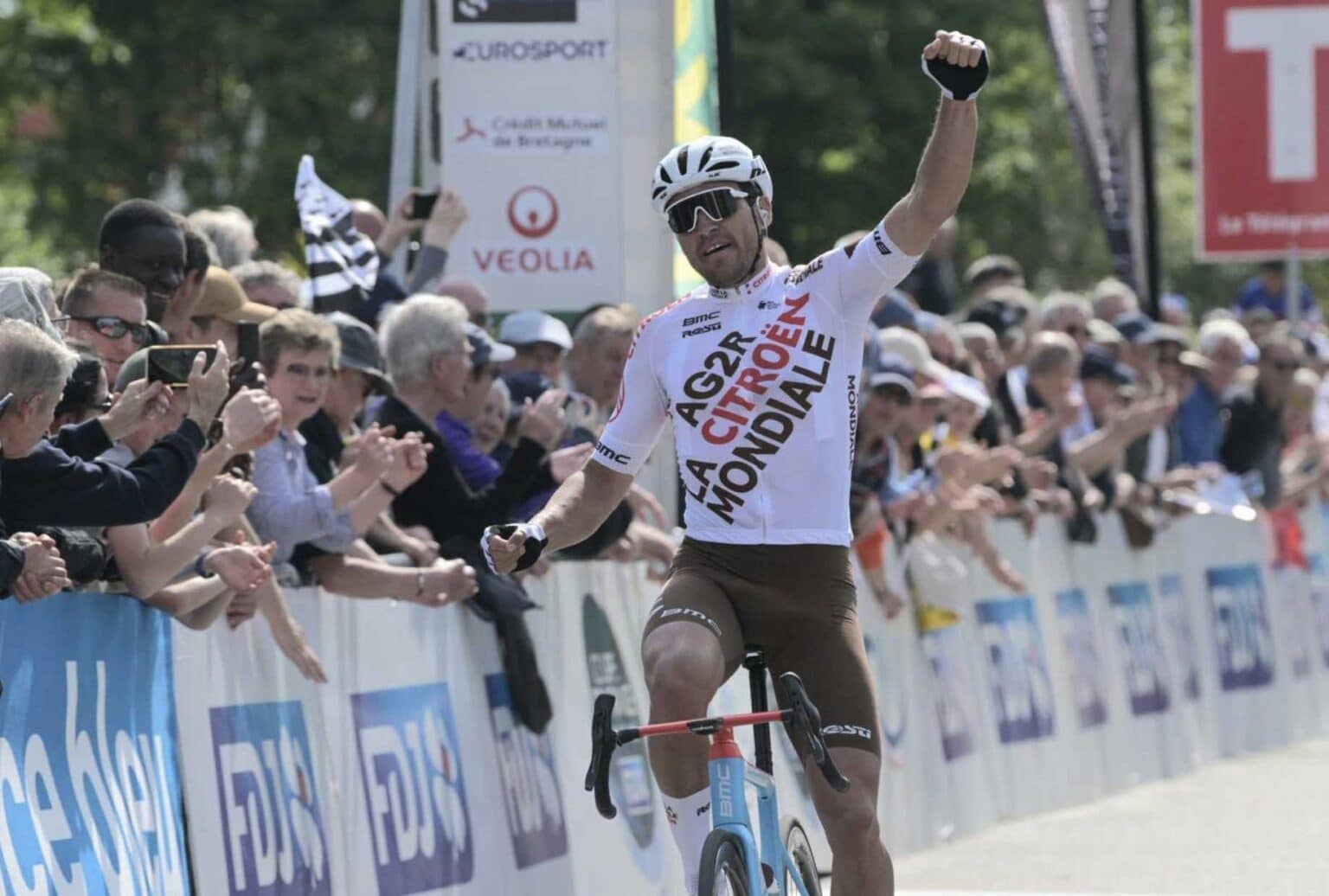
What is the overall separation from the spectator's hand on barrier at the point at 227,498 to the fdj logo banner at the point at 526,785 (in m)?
2.18

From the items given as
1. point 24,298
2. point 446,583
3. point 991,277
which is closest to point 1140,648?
point 991,277

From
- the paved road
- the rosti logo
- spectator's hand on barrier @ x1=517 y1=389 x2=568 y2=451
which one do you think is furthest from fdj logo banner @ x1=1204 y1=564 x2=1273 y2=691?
spectator's hand on barrier @ x1=517 y1=389 x2=568 y2=451

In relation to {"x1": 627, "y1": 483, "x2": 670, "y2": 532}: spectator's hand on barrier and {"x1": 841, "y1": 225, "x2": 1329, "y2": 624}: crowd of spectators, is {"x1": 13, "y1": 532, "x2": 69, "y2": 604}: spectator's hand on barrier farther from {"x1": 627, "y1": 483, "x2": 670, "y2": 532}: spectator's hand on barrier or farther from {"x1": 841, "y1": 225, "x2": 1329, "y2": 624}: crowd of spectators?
{"x1": 841, "y1": 225, "x2": 1329, "y2": 624}: crowd of spectators

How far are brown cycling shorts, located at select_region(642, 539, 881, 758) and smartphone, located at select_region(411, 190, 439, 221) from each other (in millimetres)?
4186

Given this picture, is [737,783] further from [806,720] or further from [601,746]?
[601,746]

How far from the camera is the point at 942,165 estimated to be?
7523mm

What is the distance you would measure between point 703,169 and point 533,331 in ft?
12.5

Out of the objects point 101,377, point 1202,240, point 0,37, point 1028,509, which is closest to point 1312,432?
point 1202,240

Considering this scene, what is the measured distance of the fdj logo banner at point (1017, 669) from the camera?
1423cm

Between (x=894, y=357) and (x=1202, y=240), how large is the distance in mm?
8735

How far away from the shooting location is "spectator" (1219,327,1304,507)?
18.8 meters

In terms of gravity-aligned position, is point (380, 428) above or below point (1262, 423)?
below

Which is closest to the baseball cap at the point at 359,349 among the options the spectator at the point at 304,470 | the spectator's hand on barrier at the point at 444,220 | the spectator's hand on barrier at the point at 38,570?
the spectator at the point at 304,470

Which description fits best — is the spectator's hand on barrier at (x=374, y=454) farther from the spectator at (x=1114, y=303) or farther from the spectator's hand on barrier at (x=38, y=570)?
the spectator at (x=1114, y=303)
